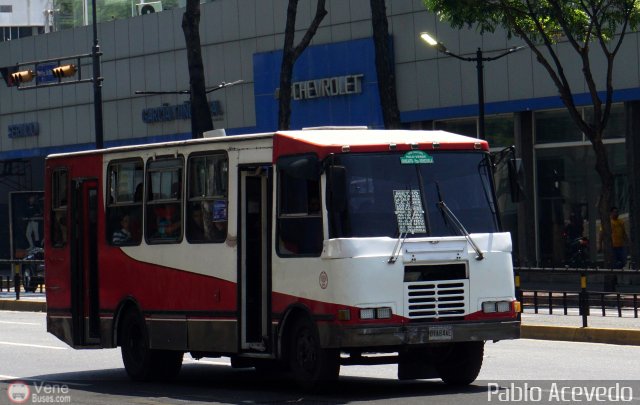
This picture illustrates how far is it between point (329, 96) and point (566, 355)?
29230mm

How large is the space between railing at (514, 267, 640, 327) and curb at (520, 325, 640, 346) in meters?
0.30

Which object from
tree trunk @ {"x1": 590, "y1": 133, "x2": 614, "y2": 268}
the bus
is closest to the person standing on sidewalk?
tree trunk @ {"x1": 590, "y1": 133, "x2": 614, "y2": 268}

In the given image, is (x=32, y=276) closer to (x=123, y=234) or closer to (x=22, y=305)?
(x=22, y=305)

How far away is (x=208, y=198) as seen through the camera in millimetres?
16359

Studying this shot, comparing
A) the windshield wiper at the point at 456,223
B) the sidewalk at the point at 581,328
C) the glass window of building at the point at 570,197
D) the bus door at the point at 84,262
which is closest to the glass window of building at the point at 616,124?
the glass window of building at the point at 570,197

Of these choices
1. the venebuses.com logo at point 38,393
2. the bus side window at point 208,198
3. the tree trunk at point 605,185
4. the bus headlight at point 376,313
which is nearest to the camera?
the bus headlight at point 376,313

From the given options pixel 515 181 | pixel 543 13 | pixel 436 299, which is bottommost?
pixel 436 299

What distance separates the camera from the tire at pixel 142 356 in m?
17.4

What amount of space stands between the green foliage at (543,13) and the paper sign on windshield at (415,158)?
1768cm

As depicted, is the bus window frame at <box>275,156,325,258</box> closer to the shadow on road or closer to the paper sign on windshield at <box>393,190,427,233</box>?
the paper sign on windshield at <box>393,190,427,233</box>

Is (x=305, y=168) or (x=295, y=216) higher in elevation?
(x=305, y=168)

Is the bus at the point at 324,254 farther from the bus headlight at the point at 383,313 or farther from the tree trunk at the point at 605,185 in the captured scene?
the tree trunk at the point at 605,185

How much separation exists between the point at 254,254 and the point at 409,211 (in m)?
2.01

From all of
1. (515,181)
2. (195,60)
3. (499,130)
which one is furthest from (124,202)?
(499,130)
